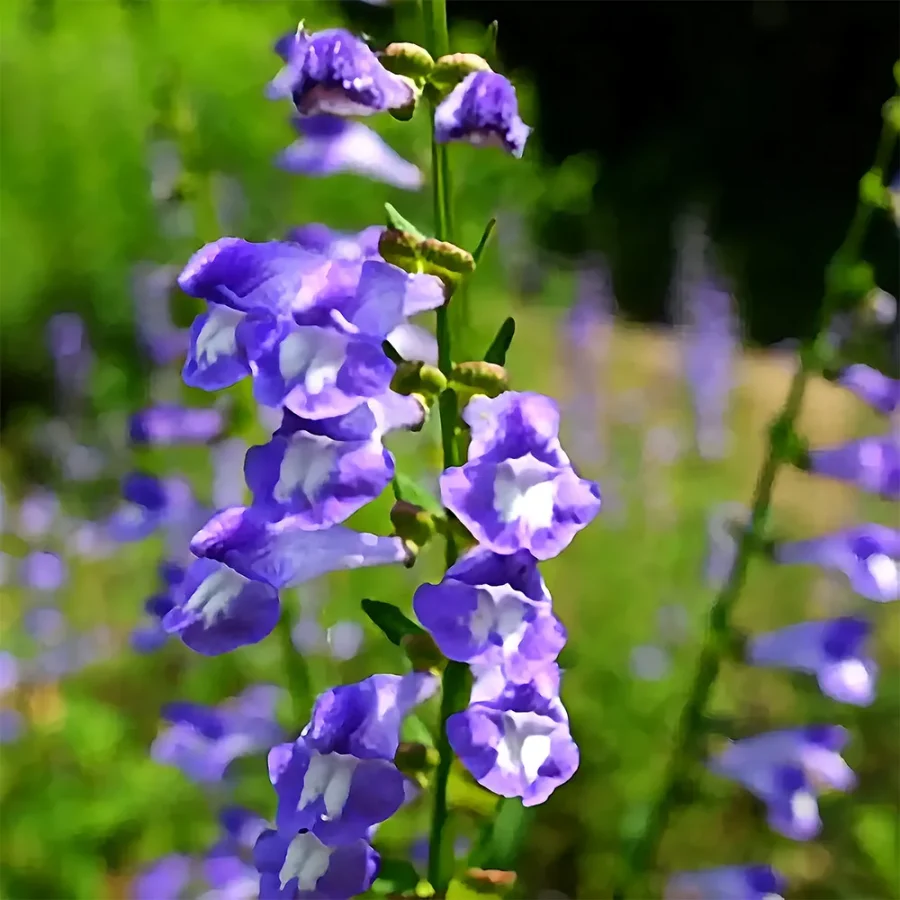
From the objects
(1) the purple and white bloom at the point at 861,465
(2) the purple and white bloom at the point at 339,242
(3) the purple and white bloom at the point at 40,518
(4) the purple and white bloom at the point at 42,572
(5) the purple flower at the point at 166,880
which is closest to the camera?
(2) the purple and white bloom at the point at 339,242

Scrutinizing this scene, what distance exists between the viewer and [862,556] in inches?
32.9

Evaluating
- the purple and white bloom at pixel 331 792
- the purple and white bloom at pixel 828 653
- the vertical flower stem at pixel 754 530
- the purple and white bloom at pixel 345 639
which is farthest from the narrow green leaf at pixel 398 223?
the purple and white bloom at pixel 345 639

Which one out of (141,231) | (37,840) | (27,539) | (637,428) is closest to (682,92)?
(141,231)

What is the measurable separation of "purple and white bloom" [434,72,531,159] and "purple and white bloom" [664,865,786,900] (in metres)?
0.68

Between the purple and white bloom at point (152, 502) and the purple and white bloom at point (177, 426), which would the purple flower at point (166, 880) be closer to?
Answer: the purple and white bloom at point (152, 502)

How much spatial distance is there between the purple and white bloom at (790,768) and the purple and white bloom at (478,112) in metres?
0.58

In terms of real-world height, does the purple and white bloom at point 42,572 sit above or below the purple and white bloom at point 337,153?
below

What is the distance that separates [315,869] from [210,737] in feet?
1.33

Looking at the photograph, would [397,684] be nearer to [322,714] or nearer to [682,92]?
[322,714]

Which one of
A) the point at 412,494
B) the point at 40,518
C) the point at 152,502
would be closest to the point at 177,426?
the point at 152,502

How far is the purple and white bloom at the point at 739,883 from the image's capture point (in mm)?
926

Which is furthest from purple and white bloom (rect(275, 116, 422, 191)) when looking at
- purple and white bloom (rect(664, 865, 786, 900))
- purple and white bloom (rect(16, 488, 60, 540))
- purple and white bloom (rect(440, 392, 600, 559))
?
purple and white bloom (rect(16, 488, 60, 540))

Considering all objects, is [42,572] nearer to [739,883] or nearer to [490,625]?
[739,883]

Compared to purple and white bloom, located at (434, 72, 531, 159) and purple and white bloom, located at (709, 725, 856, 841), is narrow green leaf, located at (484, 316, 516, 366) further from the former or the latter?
purple and white bloom, located at (709, 725, 856, 841)
